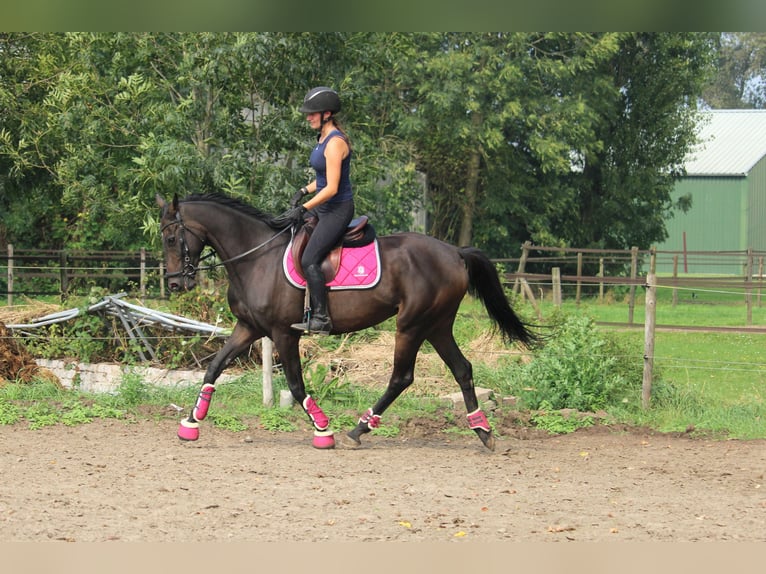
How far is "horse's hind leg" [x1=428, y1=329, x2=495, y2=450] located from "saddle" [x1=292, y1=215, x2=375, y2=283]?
105 cm

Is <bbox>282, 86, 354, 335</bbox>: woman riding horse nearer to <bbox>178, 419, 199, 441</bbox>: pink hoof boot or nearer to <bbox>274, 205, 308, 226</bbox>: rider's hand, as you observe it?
<bbox>274, 205, 308, 226</bbox>: rider's hand

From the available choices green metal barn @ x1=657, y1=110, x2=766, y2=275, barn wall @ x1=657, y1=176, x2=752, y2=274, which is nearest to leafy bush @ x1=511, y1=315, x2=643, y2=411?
green metal barn @ x1=657, y1=110, x2=766, y2=275

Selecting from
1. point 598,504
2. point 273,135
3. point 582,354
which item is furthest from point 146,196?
point 598,504

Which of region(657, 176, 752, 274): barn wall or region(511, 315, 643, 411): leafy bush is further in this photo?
region(657, 176, 752, 274): barn wall

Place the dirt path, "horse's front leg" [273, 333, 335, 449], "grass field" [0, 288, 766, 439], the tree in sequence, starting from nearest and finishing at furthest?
the dirt path
"horse's front leg" [273, 333, 335, 449]
"grass field" [0, 288, 766, 439]
the tree

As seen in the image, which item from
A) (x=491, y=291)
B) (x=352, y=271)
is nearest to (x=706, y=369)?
(x=491, y=291)

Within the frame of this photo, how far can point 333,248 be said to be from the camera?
7.93 meters

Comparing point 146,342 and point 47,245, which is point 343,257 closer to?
point 146,342

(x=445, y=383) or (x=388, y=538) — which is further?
(x=445, y=383)

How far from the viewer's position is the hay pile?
34.4ft

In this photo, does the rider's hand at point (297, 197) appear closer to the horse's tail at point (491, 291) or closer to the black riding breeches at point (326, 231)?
the black riding breeches at point (326, 231)

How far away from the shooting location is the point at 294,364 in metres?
8.12

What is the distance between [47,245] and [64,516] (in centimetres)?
2050

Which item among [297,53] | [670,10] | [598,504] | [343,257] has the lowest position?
[598,504]
